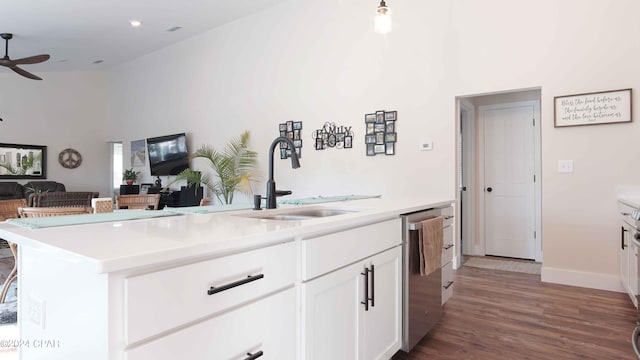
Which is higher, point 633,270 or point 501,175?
point 501,175

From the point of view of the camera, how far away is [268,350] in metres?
1.13

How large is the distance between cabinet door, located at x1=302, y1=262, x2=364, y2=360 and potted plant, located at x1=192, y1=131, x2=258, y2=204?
4.29 metres

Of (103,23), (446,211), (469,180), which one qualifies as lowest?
(446,211)

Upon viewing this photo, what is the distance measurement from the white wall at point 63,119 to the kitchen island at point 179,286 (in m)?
8.41

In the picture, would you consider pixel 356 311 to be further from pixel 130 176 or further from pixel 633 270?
pixel 130 176

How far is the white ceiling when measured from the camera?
4773mm

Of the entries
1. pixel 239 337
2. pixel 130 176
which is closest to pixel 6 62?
pixel 130 176

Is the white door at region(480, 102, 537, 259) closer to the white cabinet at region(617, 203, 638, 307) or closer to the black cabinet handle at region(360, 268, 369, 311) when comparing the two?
the white cabinet at region(617, 203, 638, 307)

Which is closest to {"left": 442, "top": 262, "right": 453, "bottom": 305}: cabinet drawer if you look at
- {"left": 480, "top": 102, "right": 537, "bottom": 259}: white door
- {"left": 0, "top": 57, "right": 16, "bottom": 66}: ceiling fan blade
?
{"left": 480, "top": 102, "right": 537, "bottom": 259}: white door

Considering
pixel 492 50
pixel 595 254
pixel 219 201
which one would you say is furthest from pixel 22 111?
pixel 595 254

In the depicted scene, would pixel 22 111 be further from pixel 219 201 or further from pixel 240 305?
pixel 240 305

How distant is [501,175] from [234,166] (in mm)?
3821

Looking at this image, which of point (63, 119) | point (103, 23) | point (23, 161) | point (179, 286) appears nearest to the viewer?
point (179, 286)

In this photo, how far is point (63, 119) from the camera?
8.23 meters
